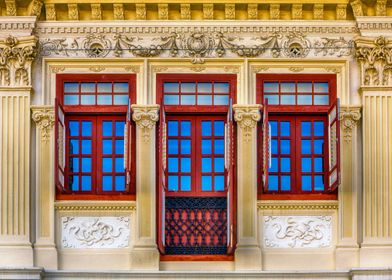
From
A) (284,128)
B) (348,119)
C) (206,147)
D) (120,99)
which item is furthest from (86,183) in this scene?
(348,119)

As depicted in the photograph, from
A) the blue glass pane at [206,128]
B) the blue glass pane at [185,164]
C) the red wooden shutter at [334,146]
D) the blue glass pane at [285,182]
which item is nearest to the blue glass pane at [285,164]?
the blue glass pane at [285,182]

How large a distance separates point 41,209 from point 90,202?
952 mm

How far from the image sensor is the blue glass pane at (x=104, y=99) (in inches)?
1110

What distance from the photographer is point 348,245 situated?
27453 mm

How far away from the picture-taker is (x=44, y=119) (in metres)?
27.8

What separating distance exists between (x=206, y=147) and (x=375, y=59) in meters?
3.71

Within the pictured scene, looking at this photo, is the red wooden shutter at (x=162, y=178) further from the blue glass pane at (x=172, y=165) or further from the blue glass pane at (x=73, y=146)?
the blue glass pane at (x=73, y=146)

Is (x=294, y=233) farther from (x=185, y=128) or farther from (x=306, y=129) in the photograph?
(x=185, y=128)

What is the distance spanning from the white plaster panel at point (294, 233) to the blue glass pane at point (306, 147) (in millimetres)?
1327

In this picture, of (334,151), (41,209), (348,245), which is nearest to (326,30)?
(334,151)

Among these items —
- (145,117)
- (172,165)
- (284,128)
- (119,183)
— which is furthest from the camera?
(284,128)

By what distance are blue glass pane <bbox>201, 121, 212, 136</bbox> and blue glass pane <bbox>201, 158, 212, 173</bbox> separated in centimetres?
51

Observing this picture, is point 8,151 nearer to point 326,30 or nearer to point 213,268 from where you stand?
point 213,268

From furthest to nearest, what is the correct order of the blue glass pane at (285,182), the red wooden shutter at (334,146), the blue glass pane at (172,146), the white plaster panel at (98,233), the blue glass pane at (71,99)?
the blue glass pane at (71,99) < the blue glass pane at (172,146) < the blue glass pane at (285,182) < the white plaster panel at (98,233) < the red wooden shutter at (334,146)
